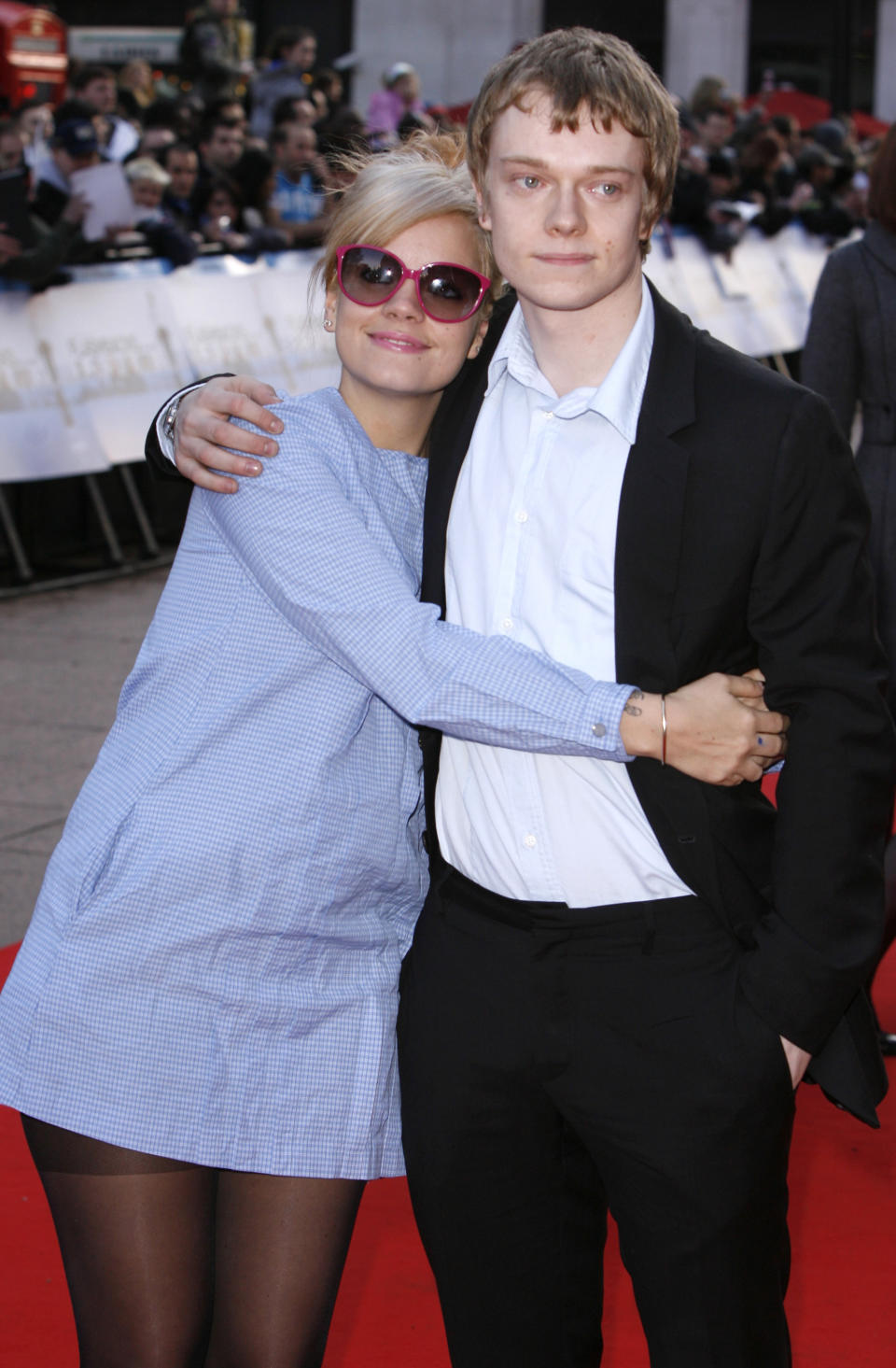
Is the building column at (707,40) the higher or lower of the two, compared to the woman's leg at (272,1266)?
lower

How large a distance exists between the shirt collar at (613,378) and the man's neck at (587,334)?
0.01 metres

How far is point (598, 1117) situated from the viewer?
6.72 ft

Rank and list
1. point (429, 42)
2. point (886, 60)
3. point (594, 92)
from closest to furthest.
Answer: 1. point (594, 92)
2. point (429, 42)
3. point (886, 60)

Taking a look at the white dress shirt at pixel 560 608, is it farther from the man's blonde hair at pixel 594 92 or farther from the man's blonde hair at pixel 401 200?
the man's blonde hair at pixel 401 200

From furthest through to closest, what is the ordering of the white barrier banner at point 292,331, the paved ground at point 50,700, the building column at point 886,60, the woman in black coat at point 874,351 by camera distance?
the building column at point 886,60 → the white barrier banner at point 292,331 → the paved ground at point 50,700 → the woman in black coat at point 874,351

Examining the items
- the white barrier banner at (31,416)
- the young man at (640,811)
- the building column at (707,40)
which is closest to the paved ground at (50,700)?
the white barrier banner at (31,416)

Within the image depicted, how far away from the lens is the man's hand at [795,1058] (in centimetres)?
203

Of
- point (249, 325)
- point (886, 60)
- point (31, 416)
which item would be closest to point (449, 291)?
point (31, 416)

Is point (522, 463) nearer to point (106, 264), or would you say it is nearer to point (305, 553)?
point (305, 553)

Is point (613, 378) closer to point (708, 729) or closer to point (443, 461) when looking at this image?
point (443, 461)

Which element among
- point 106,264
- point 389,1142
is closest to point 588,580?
point 389,1142

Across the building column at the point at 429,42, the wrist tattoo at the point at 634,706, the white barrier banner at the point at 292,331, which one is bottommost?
the building column at the point at 429,42

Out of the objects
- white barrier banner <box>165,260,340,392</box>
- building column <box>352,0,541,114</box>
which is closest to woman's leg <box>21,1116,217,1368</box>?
white barrier banner <box>165,260,340,392</box>

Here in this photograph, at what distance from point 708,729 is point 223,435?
2.42 feet
